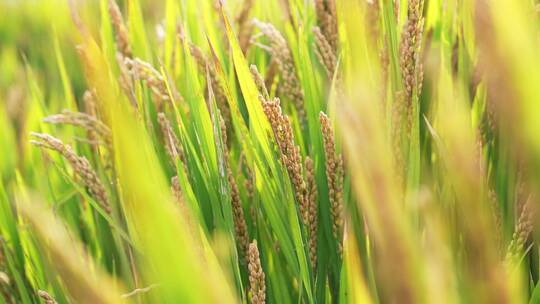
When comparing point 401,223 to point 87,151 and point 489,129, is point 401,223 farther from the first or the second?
point 87,151

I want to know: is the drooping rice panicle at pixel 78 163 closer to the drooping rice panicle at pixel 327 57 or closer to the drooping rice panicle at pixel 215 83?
the drooping rice panicle at pixel 215 83

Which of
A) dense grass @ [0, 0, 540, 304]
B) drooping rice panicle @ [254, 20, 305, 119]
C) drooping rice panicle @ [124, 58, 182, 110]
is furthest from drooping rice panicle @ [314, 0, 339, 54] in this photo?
drooping rice panicle @ [124, 58, 182, 110]

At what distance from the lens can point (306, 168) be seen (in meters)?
0.87

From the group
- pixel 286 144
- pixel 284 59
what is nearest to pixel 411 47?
pixel 286 144

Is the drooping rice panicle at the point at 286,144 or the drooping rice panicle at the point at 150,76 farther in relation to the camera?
the drooping rice panicle at the point at 150,76

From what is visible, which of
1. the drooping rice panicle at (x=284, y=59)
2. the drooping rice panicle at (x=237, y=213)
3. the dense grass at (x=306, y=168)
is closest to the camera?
the dense grass at (x=306, y=168)

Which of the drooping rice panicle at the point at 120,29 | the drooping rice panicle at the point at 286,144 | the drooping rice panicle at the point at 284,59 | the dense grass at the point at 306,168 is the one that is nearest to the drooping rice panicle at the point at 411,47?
the dense grass at the point at 306,168

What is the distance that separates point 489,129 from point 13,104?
1.39 metres

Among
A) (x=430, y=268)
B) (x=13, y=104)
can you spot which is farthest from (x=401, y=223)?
(x=13, y=104)

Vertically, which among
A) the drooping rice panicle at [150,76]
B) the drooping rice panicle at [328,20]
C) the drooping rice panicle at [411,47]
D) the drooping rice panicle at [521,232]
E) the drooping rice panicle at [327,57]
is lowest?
the drooping rice panicle at [521,232]

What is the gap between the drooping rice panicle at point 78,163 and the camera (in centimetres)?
97

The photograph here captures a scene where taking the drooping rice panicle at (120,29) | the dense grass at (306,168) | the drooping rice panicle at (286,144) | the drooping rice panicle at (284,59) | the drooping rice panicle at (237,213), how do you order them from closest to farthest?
the dense grass at (306,168) < the drooping rice panicle at (286,144) < the drooping rice panicle at (237,213) < the drooping rice panicle at (284,59) < the drooping rice panicle at (120,29)

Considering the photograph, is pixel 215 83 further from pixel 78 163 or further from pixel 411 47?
pixel 411 47

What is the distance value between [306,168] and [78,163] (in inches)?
13.9
